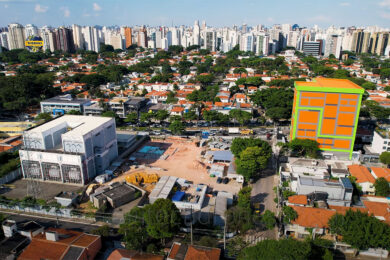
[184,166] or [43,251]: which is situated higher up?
[43,251]

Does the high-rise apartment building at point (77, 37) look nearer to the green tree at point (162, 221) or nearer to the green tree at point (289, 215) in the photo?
the green tree at point (162, 221)

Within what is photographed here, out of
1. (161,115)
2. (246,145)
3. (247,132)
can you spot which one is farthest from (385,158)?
(161,115)

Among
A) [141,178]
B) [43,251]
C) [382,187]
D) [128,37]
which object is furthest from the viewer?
[128,37]

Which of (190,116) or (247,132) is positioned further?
(190,116)

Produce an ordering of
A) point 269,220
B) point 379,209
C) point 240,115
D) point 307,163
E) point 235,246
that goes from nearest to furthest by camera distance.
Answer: point 235,246 → point 269,220 → point 379,209 → point 307,163 → point 240,115

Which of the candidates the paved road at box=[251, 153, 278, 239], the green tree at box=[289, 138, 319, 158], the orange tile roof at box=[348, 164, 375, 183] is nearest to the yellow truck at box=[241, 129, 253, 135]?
the green tree at box=[289, 138, 319, 158]

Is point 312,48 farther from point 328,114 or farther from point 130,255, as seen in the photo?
point 130,255
